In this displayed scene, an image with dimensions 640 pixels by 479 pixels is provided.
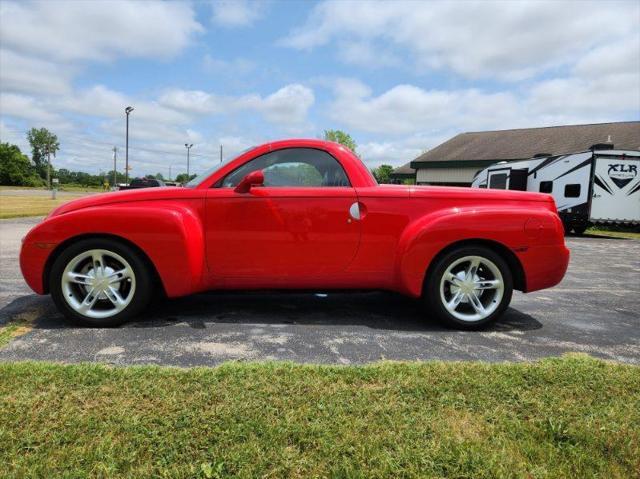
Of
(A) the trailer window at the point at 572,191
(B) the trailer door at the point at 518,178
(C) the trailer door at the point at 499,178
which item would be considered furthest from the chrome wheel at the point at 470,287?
(C) the trailer door at the point at 499,178

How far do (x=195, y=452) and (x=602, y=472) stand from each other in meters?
1.68

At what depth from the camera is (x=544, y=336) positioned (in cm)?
364

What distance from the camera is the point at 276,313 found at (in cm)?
409

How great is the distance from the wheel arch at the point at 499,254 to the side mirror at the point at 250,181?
5.23 feet

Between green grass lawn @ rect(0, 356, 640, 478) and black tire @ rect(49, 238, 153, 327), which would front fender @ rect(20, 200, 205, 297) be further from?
green grass lawn @ rect(0, 356, 640, 478)

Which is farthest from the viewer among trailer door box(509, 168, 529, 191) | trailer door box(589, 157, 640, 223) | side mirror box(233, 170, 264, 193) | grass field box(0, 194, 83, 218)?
trailer door box(509, 168, 529, 191)

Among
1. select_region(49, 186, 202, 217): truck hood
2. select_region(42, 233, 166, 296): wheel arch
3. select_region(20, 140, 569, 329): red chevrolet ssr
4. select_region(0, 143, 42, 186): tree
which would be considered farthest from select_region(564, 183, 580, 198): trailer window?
Result: select_region(0, 143, 42, 186): tree

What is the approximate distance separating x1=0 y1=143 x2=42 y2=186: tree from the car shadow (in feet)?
305

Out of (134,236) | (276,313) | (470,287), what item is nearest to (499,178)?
(470,287)

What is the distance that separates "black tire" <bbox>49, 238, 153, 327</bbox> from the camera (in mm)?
3521

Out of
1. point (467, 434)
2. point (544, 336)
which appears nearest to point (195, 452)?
point (467, 434)

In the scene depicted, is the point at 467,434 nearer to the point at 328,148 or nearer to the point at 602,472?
the point at 602,472

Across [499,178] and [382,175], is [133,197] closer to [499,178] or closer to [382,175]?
[499,178]

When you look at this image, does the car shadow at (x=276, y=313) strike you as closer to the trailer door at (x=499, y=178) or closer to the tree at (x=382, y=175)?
the tree at (x=382, y=175)
